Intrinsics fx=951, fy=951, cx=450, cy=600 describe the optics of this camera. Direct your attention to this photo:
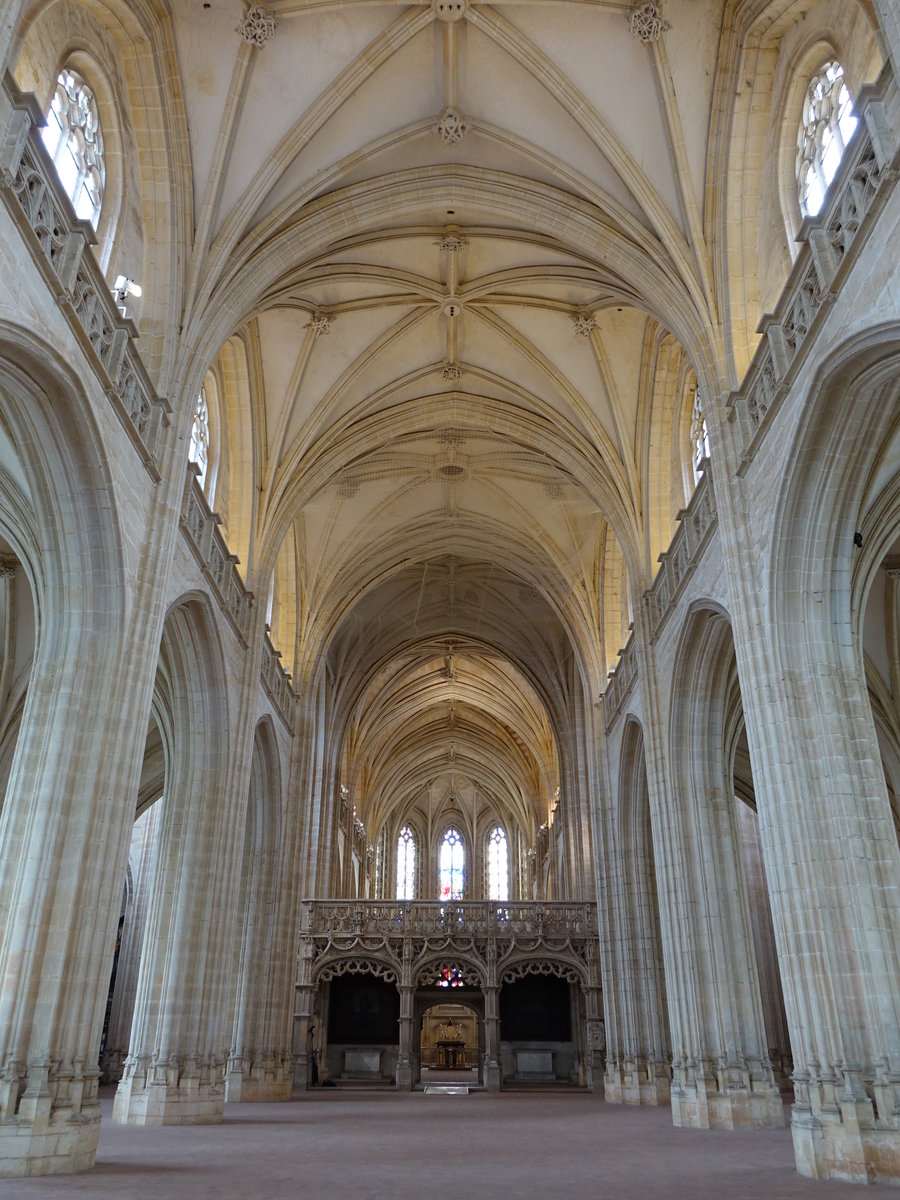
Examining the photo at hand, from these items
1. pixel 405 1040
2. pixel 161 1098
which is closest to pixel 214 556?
pixel 161 1098

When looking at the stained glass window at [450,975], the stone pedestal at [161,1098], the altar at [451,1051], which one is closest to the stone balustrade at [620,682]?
the stained glass window at [450,975]

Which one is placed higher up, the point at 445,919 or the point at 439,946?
the point at 445,919

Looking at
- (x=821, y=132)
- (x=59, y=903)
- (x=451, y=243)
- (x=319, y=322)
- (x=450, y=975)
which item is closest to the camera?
(x=59, y=903)

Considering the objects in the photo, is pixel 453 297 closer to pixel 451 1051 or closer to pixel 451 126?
pixel 451 126

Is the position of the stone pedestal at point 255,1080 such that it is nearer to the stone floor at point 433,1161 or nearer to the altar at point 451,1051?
the stone floor at point 433,1161

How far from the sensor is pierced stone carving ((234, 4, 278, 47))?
1314 centimetres

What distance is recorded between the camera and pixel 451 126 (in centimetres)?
1491

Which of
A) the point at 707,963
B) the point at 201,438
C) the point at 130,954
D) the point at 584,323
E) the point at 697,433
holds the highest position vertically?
the point at 584,323

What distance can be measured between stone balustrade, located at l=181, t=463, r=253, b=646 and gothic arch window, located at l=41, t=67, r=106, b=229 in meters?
4.03

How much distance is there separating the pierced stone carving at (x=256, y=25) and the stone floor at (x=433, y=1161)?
13721 millimetres

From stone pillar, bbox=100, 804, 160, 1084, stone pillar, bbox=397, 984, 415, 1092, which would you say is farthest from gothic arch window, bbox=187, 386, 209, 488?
stone pillar, bbox=100, 804, 160, 1084

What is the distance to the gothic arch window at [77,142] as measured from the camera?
11133mm

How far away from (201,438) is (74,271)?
748 centimetres

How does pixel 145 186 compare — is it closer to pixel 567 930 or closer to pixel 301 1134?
pixel 301 1134
